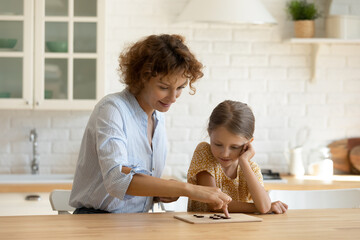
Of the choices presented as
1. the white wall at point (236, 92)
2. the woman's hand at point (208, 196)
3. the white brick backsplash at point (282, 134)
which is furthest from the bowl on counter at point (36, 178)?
the woman's hand at point (208, 196)

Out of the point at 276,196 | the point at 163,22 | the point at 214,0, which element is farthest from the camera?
the point at 163,22

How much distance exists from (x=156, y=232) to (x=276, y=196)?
3.22 ft

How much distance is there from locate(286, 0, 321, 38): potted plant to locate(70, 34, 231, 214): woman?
2049 mm

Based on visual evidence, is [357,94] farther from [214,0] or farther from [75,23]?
[75,23]

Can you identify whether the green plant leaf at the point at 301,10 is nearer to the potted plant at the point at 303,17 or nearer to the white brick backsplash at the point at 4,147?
the potted plant at the point at 303,17

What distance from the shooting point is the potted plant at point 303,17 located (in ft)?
14.1

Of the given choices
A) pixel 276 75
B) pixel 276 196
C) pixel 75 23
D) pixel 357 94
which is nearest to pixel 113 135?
pixel 276 196

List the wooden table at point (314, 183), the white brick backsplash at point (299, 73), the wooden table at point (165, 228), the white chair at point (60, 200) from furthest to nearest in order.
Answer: the white brick backsplash at point (299, 73) < the wooden table at point (314, 183) < the white chair at point (60, 200) < the wooden table at point (165, 228)

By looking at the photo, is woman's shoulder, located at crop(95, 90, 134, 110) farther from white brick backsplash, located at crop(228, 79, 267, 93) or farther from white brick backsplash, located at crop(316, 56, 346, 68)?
white brick backsplash, located at crop(316, 56, 346, 68)

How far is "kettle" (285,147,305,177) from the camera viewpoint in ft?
14.0

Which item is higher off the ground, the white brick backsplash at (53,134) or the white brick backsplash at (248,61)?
the white brick backsplash at (248,61)

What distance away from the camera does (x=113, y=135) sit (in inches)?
86.1

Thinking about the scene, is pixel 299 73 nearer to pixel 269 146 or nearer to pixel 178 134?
pixel 269 146

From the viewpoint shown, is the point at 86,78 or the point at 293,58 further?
the point at 293,58
